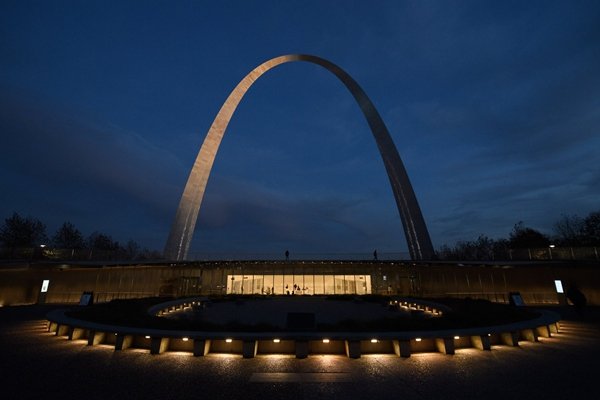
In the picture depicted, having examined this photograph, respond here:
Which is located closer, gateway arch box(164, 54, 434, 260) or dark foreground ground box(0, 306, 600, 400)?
dark foreground ground box(0, 306, 600, 400)

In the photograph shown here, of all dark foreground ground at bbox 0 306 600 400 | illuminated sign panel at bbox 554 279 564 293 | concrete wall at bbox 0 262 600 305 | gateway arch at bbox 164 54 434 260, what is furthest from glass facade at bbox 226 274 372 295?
dark foreground ground at bbox 0 306 600 400

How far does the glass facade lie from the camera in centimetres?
3416

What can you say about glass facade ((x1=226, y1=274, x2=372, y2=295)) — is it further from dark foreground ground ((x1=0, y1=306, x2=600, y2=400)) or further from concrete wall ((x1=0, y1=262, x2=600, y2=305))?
dark foreground ground ((x1=0, y1=306, x2=600, y2=400))

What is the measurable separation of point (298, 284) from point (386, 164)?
2104 centimetres

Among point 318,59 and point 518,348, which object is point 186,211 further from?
point 518,348

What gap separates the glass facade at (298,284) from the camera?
34.2 metres

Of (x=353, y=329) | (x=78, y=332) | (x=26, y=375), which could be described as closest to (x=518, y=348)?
(x=353, y=329)

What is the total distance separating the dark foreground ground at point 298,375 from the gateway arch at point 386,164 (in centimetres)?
2581

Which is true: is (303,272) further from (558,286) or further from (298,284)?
(558,286)

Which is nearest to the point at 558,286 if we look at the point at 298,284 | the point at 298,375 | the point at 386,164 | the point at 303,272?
the point at 303,272

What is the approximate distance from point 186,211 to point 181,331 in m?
29.5

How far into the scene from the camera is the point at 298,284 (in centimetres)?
3472

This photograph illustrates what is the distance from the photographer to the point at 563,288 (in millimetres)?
21734

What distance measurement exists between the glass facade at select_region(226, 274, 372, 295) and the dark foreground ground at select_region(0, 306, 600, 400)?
24637 mm
